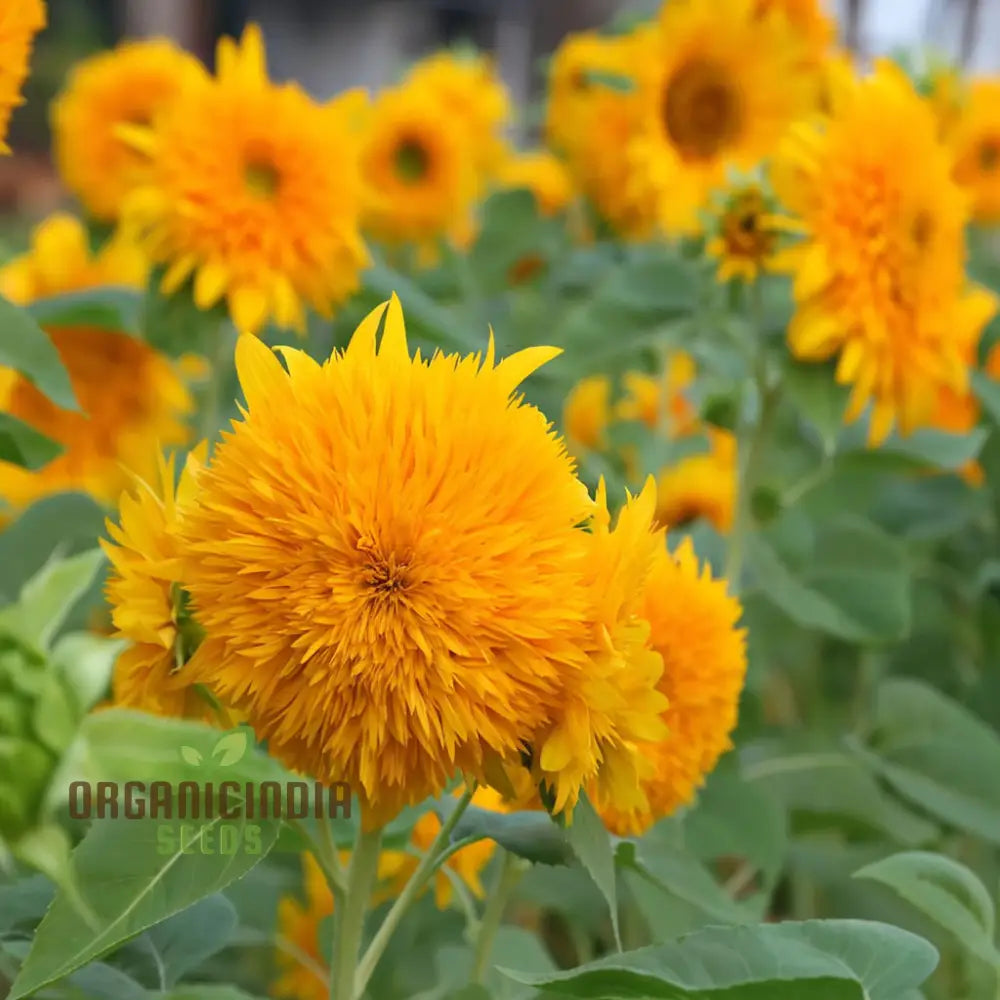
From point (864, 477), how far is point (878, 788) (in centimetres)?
30

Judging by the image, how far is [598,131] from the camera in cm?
129

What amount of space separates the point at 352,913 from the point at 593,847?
0.29ft

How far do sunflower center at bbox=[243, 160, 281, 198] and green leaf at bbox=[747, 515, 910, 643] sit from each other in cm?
40

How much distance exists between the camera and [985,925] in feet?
1.60

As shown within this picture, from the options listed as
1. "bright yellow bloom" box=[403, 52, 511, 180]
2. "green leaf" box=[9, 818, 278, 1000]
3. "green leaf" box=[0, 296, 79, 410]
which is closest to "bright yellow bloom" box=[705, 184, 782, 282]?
"green leaf" box=[0, 296, 79, 410]

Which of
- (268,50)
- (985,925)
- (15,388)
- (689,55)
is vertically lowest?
(985,925)

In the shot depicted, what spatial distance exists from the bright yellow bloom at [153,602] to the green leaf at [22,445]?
0.66ft

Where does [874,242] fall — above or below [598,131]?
below

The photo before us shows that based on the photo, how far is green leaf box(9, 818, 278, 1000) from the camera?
365 mm

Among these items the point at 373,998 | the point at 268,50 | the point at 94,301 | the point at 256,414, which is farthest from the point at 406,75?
the point at 268,50

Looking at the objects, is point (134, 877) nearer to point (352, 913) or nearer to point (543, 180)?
point (352, 913)

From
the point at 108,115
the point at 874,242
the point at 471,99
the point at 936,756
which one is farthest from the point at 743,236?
the point at 471,99

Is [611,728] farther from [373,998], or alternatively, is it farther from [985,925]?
[373,998]

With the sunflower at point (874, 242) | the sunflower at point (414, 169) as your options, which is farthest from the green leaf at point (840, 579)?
the sunflower at point (414, 169)
